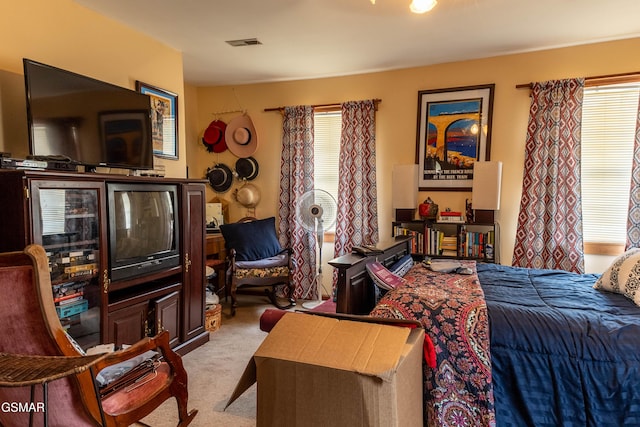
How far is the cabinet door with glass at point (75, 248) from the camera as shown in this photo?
194 cm

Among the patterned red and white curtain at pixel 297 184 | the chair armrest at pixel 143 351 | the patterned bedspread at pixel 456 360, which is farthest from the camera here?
the patterned red and white curtain at pixel 297 184

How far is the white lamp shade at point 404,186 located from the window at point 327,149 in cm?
78

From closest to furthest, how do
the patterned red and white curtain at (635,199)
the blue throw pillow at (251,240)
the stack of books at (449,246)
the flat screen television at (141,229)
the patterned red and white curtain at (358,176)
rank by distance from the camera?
the flat screen television at (141,229) → the patterned red and white curtain at (635,199) → the stack of books at (449,246) → the blue throw pillow at (251,240) → the patterned red and white curtain at (358,176)

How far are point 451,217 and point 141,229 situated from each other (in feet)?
9.09

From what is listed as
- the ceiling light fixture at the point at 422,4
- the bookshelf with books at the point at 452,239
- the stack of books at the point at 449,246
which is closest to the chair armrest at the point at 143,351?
the ceiling light fixture at the point at 422,4

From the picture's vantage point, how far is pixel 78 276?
2113 mm

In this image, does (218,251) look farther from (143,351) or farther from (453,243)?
(143,351)

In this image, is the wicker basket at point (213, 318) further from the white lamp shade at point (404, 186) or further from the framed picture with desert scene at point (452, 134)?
the framed picture with desert scene at point (452, 134)

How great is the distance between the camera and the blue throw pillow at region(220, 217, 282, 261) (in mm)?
3920

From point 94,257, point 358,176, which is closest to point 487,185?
point 358,176

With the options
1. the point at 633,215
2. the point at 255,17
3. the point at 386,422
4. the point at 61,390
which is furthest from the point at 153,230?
the point at 633,215

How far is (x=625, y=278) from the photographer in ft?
6.97

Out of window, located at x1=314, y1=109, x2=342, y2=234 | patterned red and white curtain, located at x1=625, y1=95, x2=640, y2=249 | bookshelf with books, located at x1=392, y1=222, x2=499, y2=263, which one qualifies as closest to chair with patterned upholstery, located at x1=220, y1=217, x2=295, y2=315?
window, located at x1=314, y1=109, x2=342, y2=234

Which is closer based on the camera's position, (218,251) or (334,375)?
(334,375)
